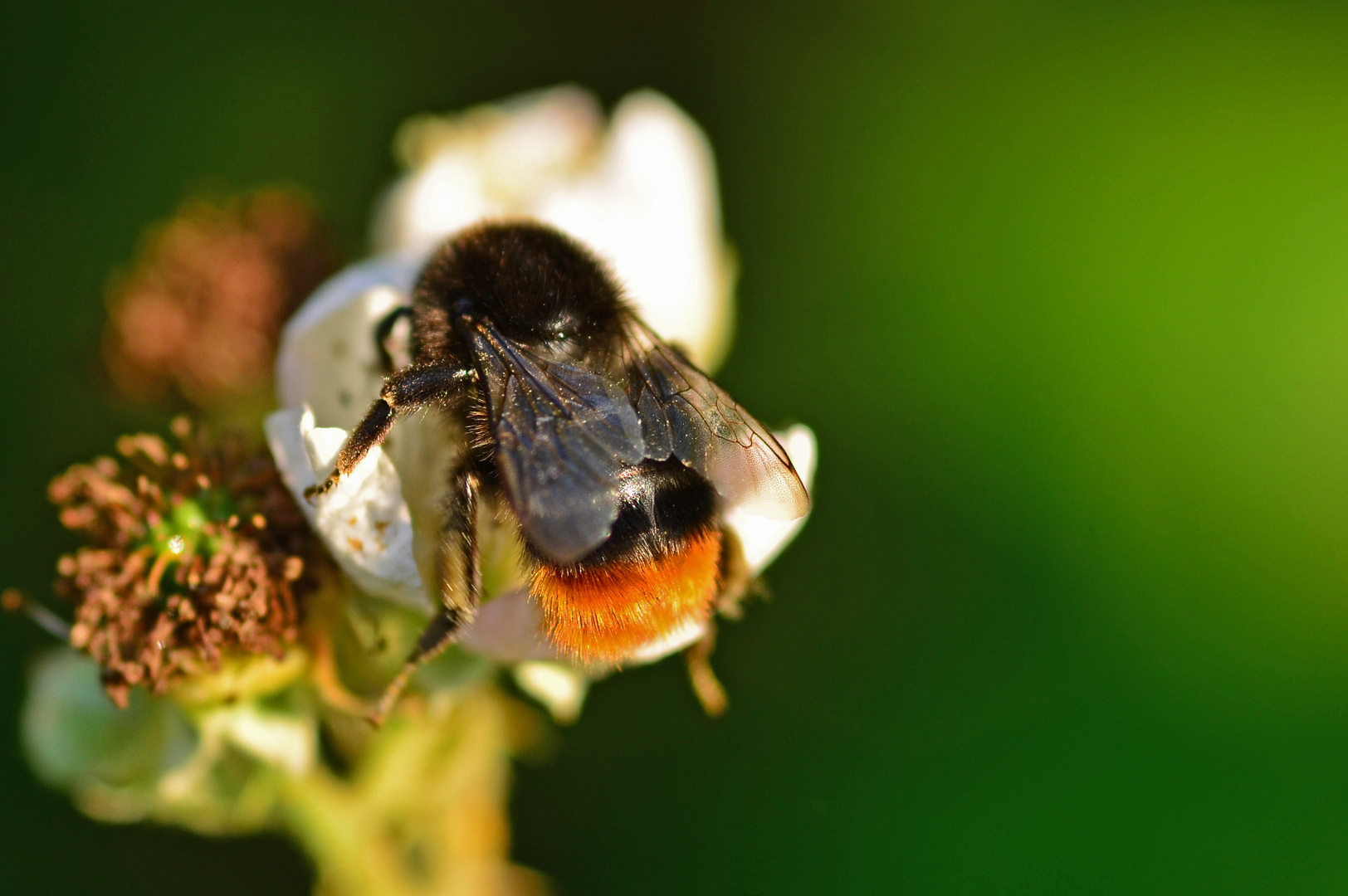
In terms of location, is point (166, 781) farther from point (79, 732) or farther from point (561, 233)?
point (561, 233)

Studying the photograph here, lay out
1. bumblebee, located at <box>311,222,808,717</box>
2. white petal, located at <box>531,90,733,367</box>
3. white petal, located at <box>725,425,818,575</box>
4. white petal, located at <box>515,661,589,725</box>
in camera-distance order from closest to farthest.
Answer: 1. bumblebee, located at <box>311,222,808,717</box>
2. white petal, located at <box>725,425,818,575</box>
3. white petal, located at <box>515,661,589,725</box>
4. white petal, located at <box>531,90,733,367</box>

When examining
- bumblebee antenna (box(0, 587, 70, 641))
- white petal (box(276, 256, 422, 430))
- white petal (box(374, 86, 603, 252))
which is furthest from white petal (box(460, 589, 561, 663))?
white petal (box(374, 86, 603, 252))

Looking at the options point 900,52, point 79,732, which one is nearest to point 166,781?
point 79,732

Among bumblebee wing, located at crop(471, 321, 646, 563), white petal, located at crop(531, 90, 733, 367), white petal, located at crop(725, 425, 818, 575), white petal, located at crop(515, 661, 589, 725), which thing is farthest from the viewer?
white petal, located at crop(531, 90, 733, 367)

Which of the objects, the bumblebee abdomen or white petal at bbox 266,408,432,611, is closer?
the bumblebee abdomen

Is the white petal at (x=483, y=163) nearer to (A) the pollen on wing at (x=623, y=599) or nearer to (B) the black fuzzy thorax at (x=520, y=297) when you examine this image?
(B) the black fuzzy thorax at (x=520, y=297)

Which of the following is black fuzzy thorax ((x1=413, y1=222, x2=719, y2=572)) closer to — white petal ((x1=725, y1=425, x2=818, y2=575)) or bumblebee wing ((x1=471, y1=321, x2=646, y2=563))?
bumblebee wing ((x1=471, y1=321, x2=646, y2=563))

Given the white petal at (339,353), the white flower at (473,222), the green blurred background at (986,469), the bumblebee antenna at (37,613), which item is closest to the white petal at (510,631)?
the white flower at (473,222)
